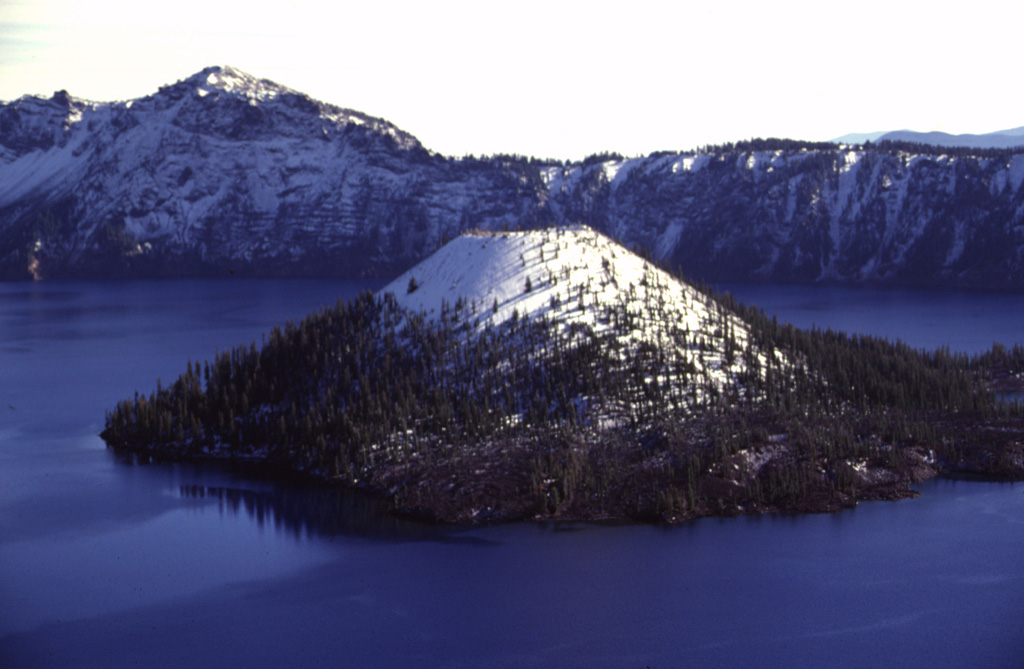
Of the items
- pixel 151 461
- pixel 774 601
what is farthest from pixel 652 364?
pixel 151 461

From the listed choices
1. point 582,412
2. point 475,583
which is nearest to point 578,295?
point 582,412

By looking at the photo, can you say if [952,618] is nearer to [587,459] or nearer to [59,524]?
[587,459]

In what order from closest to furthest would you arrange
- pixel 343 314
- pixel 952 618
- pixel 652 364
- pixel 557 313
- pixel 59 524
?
pixel 952 618 → pixel 59 524 → pixel 652 364 → pixel 557 313 → pixel 343 314

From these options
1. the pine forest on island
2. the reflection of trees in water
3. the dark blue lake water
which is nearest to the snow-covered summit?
the pine forest on island

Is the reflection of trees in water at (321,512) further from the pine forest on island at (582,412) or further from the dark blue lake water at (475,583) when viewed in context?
the pine forest on island at (582,412)

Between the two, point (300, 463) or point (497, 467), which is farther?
point (300, 463)

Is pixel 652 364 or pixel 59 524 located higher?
pixel 652 364

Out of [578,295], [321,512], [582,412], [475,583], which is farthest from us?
[578,295]

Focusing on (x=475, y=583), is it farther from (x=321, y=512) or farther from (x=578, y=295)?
(x=578, y=295)
